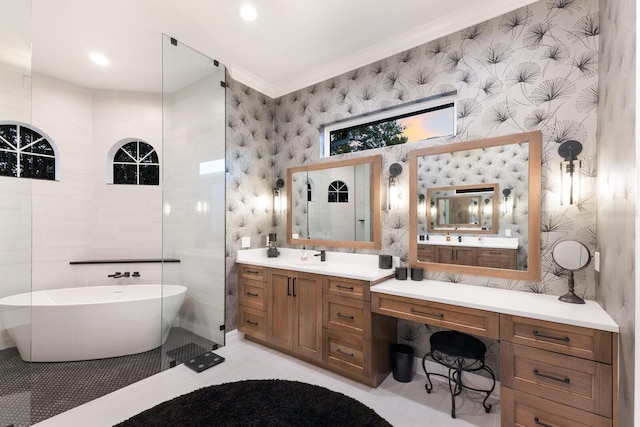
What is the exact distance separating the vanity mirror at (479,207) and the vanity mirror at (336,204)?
0.42 meters

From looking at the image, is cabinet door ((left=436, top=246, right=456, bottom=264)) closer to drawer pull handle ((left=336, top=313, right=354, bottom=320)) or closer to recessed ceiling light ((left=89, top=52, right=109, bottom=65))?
drawer pull handle ((left=336, top=313, right=354, bottom=320))

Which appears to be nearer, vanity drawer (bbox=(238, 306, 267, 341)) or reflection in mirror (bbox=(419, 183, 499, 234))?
reflection in mirror (bbox=(419, 183, 499, 234))

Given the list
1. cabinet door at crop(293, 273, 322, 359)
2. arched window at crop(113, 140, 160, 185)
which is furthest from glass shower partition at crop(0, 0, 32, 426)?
arched window at crop(113, 140, 160, 185)

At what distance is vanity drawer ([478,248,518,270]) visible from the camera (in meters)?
2.04

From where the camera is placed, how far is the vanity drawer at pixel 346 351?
2.19 m

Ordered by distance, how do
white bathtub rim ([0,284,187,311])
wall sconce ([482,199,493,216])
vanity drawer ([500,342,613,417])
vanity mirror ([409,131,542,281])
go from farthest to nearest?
1. wall sconce ([482,199,493,216])
2. vanity mirror ([409,131,542,281])
3. white bathtub rim ([0,284,187,311])
4. vanity drawer ([500,342,613,417])

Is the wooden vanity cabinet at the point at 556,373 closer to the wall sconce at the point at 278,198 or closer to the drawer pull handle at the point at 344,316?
the drawer pull handle at the point at 344,316

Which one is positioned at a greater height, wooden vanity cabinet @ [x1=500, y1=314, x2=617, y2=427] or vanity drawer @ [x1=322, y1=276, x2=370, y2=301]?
vanity drawer @ [x1=322, y1=276, x2=370, y2=301]

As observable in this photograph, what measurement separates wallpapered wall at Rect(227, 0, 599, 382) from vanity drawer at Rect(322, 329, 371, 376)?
548mm

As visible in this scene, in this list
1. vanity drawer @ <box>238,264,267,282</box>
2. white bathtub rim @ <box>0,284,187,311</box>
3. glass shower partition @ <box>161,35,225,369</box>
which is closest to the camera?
white bathtub rim @ <box>0,284,187,311</box>

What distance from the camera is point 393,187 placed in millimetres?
2619

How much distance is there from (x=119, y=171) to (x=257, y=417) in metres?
3.62

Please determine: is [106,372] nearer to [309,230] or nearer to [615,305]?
[309,230]

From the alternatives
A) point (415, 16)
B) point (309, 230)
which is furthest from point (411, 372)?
point (415, 16)
